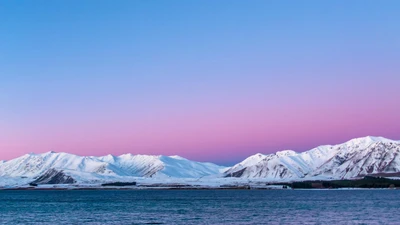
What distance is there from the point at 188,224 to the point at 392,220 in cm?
2381

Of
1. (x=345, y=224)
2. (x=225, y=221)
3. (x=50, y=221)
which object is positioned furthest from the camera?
(x=50, y=221)

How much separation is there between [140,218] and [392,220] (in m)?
31.6

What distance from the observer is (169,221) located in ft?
233

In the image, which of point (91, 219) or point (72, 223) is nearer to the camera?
point (72, 223)

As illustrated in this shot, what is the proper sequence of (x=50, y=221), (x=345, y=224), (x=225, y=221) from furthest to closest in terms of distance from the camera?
(x=50, y=221), (x=225, y=221), (x=345, y=224)

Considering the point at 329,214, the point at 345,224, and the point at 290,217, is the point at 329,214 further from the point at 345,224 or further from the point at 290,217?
the point at 345,224

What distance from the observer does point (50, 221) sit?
75.2 m

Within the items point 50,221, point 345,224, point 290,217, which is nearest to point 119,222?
point 50,221

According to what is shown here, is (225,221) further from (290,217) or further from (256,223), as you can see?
(290,217)

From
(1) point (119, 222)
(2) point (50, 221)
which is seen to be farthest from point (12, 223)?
(1) point (119, 222)

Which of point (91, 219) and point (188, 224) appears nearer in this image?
point (188, 224)

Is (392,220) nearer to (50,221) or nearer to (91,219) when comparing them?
(91,219)

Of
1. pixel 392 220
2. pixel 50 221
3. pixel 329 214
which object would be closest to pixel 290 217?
pixel 329 214

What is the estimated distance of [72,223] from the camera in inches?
2800
